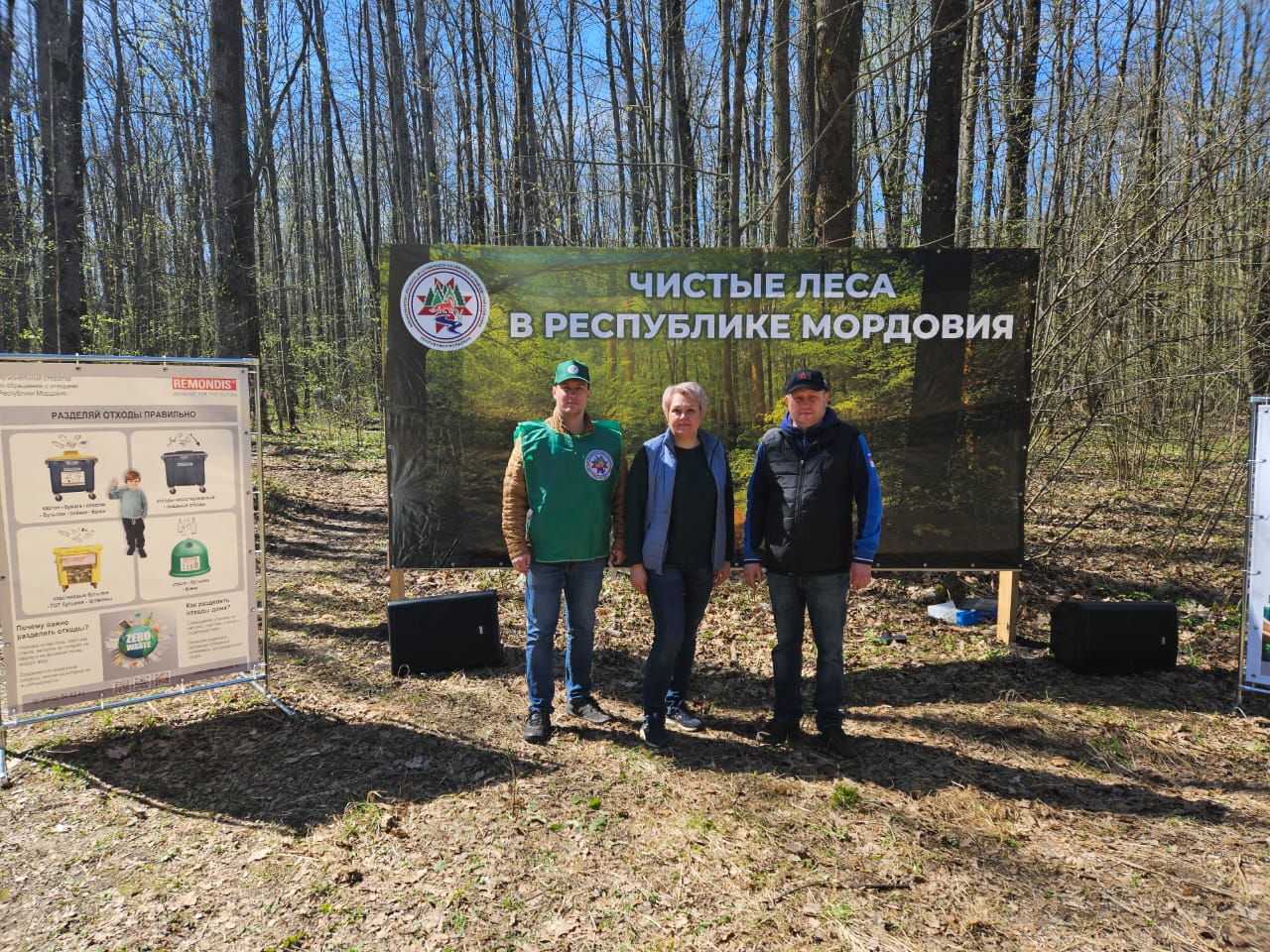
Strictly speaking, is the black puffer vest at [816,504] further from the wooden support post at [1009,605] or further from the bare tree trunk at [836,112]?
the bare tree trunk at [836,112]

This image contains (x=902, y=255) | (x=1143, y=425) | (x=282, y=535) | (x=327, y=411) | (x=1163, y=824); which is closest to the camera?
(x=1163, y=824)

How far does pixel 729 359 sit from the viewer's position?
18.0ft

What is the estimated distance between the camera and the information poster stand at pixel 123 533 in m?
3.82

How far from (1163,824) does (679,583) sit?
7.96 ft

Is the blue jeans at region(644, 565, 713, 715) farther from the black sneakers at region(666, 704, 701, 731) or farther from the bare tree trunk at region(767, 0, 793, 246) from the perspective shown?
the bare tree trunk at region(767, 0, 793, 246)

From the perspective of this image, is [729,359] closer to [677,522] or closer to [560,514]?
[677,522]

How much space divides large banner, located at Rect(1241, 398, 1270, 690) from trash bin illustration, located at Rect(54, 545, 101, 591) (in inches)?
254

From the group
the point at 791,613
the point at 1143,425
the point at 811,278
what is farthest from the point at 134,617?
the point at 1143,425

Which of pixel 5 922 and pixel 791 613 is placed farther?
pixel 791 613

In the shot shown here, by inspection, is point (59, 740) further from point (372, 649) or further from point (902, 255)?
point (902, 255)

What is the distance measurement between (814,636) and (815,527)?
64 centimetres

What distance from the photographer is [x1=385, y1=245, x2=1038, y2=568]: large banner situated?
209 inches

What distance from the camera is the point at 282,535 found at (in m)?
9.28

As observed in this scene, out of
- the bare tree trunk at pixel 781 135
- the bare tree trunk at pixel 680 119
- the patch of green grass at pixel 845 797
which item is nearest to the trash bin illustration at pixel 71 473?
the patch of green grass at pixel 845 797
